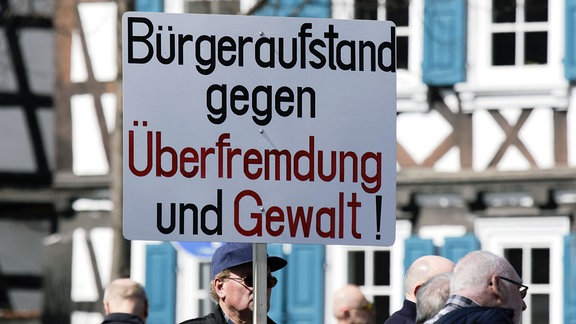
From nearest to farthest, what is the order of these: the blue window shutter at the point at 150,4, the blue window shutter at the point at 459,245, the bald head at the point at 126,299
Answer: the bald head at the point at 126,299, the blue window shutter at the point at 459,245, the blue window shutter at the point at 150,4

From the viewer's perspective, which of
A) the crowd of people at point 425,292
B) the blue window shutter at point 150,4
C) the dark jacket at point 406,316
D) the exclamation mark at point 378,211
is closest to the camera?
the crowd of people at point 425,292

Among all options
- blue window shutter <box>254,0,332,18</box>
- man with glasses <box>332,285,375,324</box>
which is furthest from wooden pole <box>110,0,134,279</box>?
man with glasses <box>332,285,375,324</box>

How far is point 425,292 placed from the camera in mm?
7074

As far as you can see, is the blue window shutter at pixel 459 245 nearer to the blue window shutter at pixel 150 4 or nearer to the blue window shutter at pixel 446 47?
the blue window shutter at pixel 446 47

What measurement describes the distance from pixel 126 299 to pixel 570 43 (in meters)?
9.49

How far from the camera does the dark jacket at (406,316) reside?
7.59 m

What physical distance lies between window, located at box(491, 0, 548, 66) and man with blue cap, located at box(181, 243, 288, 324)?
11336 mm

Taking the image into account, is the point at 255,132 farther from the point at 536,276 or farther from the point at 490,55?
the point at 490,55

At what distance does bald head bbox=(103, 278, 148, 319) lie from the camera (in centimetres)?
881

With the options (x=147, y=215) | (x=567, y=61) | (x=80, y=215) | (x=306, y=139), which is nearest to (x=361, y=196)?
(x=306, y=139)

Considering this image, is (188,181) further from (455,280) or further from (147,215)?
(455,280)

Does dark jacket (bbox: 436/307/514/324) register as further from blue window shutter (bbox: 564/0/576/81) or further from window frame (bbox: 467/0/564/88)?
window frame (bbox: 467/0/564/88)

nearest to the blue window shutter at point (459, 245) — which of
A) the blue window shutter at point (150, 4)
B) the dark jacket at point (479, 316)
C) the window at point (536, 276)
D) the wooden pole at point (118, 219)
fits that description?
the window at point (536, 276)

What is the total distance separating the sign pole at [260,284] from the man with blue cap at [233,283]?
627 millimetres
